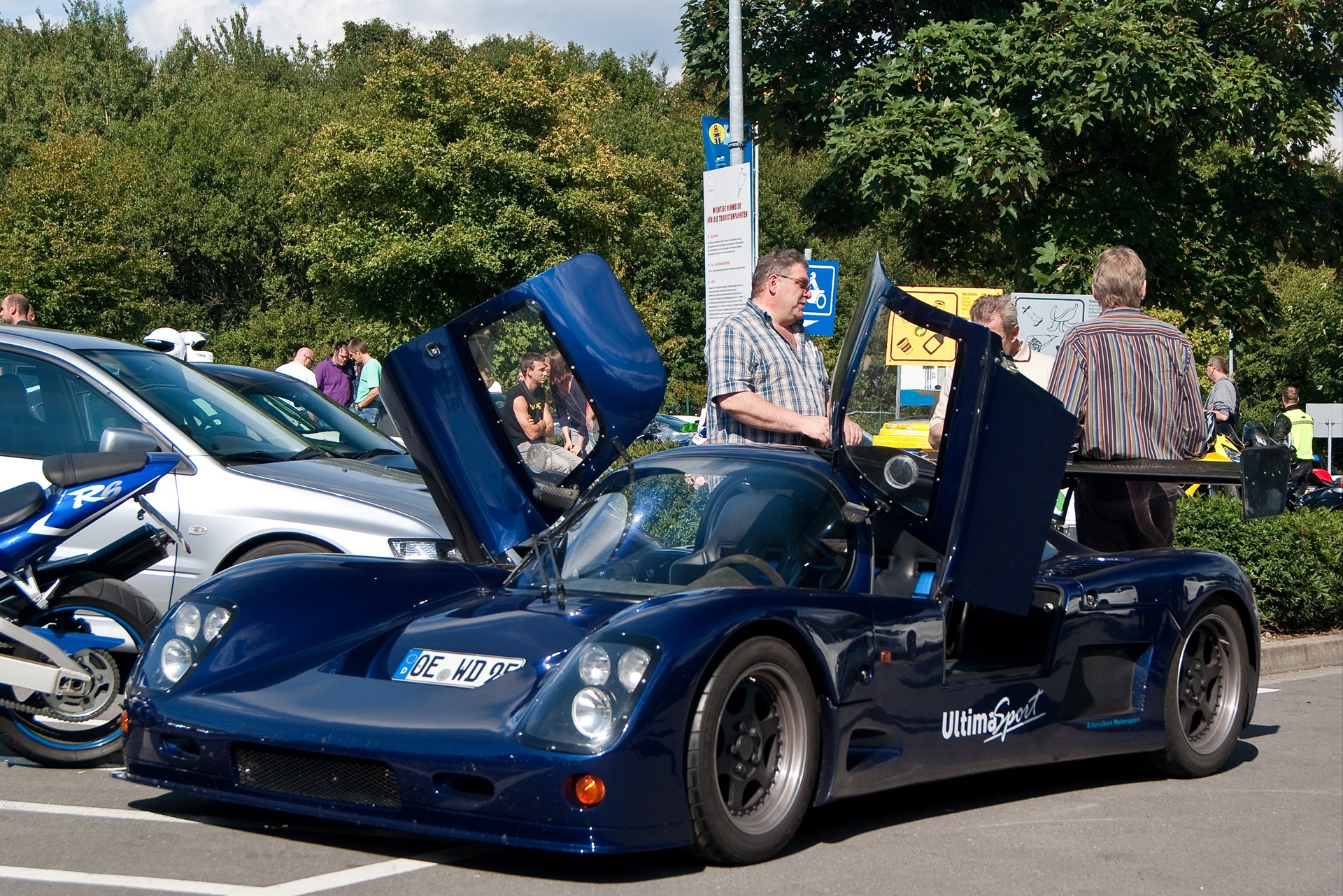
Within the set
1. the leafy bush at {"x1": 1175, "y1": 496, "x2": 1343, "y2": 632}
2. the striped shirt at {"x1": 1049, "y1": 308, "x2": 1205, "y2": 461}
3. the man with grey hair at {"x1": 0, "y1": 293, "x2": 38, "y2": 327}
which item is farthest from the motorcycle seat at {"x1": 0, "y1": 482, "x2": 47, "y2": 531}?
the leafy bush at {"x1": 1175, "y1": 496, "x2": 1343, "y2": 632}

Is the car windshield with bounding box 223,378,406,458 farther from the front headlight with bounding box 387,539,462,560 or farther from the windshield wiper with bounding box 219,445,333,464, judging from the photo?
the front headlight with bounding box 387,539,462,560

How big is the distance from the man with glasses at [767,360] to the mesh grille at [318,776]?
8.48 ft

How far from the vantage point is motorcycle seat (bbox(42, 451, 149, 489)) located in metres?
5.38

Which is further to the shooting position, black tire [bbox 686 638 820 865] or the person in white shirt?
the person in white shirt

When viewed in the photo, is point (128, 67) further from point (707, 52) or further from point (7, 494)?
point (7, 494)

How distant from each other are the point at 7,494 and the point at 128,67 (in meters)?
53.0

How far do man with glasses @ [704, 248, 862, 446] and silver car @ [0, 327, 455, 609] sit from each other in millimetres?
1489

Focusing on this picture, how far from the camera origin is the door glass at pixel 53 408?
700cm

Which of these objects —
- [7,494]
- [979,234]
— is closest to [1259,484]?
[7,494]

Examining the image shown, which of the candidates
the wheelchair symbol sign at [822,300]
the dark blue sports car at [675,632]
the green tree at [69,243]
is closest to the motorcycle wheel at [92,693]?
the dark blue sports car at [675,632]

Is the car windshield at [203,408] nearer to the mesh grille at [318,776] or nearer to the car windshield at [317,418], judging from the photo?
the car windshield at [317,418]

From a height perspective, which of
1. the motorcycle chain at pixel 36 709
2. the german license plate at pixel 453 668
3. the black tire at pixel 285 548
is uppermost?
the black tire at pixel 285 548

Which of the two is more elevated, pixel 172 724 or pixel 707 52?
pixel 707 52

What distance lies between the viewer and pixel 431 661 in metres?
4.32
